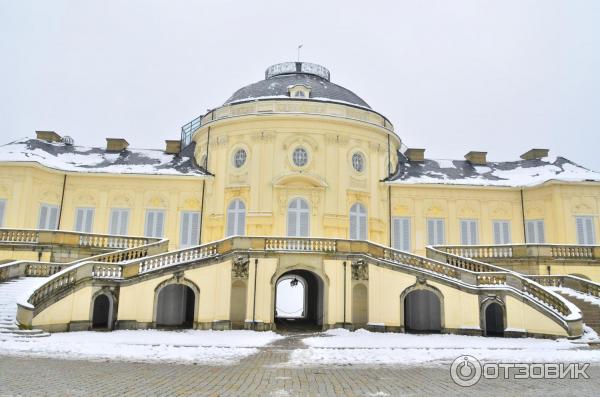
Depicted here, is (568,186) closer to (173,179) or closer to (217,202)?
(217,202)

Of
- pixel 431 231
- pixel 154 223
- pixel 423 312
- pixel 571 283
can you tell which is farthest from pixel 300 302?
pixel 571 283

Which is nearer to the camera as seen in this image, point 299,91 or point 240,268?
point 240,268

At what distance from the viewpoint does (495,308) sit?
21969 mm

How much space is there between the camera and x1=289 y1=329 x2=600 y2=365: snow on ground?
12938 millimetres

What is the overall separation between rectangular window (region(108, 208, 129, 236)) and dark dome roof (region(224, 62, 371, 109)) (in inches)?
361

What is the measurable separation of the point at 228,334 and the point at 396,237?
14773mm

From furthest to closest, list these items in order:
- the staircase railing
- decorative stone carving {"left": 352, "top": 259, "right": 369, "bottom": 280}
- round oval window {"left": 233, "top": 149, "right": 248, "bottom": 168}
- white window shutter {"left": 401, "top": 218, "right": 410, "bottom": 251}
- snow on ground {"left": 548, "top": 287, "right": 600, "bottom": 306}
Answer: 1. white window shutter {"left": 401, "top": 218, "right": 410, "bottom": 251}
2. round oval window {"left": 233, "top": 149, "right": 248, "bottom": 168}
3. decorative stone carving {"left": 352, "top": 259, "right": 369, "bottom": 280}
4. the staircase railing
5. snow on ground {"left": 548, "top": 287, "right": 600, "bottom": 306}

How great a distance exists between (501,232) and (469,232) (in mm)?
2001

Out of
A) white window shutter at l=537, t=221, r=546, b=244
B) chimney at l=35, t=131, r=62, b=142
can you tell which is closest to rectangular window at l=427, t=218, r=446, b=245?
white window shutter at l=537, t=221, r=546, b=244

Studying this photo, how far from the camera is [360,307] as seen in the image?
71.9 feet

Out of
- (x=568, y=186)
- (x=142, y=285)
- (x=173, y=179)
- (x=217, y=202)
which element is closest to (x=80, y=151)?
(x=173, y=179)

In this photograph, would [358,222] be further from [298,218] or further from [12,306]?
[12,306]

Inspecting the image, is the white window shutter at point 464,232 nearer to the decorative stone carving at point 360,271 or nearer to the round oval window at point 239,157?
the decorative stone carving at point 360,271

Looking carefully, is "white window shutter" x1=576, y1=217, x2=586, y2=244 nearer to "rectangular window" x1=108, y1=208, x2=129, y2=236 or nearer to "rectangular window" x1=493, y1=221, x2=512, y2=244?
"rectangular window" x1=493, y1=221, x2=512, y2=244
